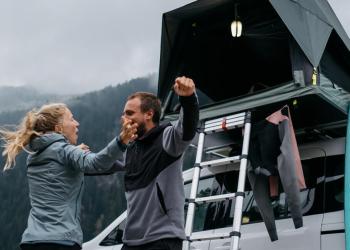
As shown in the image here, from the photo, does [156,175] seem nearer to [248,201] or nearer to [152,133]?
[152,133]

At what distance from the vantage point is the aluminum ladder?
4121mm

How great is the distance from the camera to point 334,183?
4.51 meters

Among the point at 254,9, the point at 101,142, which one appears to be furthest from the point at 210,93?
→ the point at 101,142

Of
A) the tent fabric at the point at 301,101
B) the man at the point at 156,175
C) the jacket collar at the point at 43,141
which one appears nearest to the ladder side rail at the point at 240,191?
the tent fabric at the point at 301,101

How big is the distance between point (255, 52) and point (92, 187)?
74.8 meters

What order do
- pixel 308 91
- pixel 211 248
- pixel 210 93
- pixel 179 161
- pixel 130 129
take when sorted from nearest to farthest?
pixel 130 129 < pixel 179 161 < pixel 308 91 < pixel 211 248 < pixel 210 93

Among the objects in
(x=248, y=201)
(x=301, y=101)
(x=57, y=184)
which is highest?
(x=301, y=101)

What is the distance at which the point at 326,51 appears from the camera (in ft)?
17.7

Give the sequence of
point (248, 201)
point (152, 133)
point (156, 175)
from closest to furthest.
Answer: point (156, 175) < point (152, 133) < point (248, 201)

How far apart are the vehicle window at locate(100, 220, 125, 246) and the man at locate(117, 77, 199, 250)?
2.70 m

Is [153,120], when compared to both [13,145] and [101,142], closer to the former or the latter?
[13,145]

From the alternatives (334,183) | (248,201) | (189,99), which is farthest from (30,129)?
(334,183)

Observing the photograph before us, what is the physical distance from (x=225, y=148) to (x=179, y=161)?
255 centimetres

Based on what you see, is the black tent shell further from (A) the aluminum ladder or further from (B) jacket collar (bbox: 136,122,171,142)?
(B) jacket collar (bbox: 136,122,171,142)
